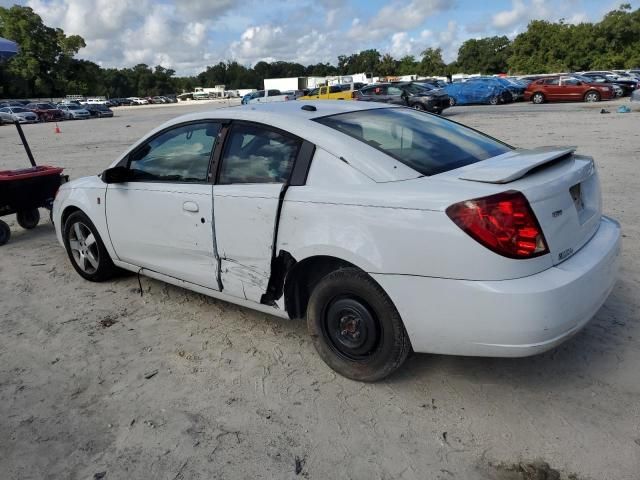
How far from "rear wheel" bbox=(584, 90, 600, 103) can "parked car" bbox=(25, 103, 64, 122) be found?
3896 cm

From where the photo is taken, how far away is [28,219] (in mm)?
7062

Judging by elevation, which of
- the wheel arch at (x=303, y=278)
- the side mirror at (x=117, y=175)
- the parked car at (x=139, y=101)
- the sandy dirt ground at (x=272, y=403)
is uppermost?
the side mirror at (x=117, y=175)

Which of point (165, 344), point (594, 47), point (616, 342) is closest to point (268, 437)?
point (165, 344)

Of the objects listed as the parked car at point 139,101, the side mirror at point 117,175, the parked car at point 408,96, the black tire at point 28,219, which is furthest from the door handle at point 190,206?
the parked car at point 139,101

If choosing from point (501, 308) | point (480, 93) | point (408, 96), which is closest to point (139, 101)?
point (480, 93)

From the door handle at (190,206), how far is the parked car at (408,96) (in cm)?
2090

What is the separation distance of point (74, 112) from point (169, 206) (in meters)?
47.2

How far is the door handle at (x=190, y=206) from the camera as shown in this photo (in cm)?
355

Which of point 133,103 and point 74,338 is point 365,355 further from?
point 133,103

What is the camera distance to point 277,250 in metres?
3.15

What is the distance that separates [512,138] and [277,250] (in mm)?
12631

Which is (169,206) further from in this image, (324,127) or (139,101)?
(139,101)

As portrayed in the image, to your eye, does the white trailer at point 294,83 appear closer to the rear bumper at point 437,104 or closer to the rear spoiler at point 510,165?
the rear bumper at point 437,104

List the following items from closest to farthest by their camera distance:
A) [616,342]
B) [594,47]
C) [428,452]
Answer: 1. [428,452]
2. [616,342]
3. [594,47]
